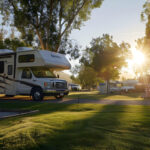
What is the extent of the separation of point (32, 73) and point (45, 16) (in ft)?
33.6

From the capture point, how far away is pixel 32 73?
1348 centimetres

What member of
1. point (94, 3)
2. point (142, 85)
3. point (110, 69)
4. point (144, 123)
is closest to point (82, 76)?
point (110, 69)

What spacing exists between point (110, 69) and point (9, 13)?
2129cm

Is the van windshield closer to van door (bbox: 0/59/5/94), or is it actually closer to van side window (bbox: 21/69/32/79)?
van side window (bbox: 21/69/32/79)

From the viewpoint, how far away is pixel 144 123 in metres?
3.99

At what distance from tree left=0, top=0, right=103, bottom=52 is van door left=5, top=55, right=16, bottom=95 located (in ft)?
25.2

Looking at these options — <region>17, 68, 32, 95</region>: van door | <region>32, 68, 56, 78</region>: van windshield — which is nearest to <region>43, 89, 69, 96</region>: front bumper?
<region>32, 68, 56, 78</region>: van windshield

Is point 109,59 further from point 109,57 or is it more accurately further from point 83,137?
point 83,137

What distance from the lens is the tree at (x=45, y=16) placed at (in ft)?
67.3

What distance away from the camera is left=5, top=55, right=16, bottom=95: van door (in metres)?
14.4

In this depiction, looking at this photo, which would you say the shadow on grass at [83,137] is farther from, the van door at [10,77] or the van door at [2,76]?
the van door at [2,76]

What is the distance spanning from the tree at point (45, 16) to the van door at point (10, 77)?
767 cm

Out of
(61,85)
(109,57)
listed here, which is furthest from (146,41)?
(61,85)

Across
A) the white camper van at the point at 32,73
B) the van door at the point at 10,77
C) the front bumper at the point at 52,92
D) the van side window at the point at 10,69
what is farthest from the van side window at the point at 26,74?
the front bumper at the point at 52,92
